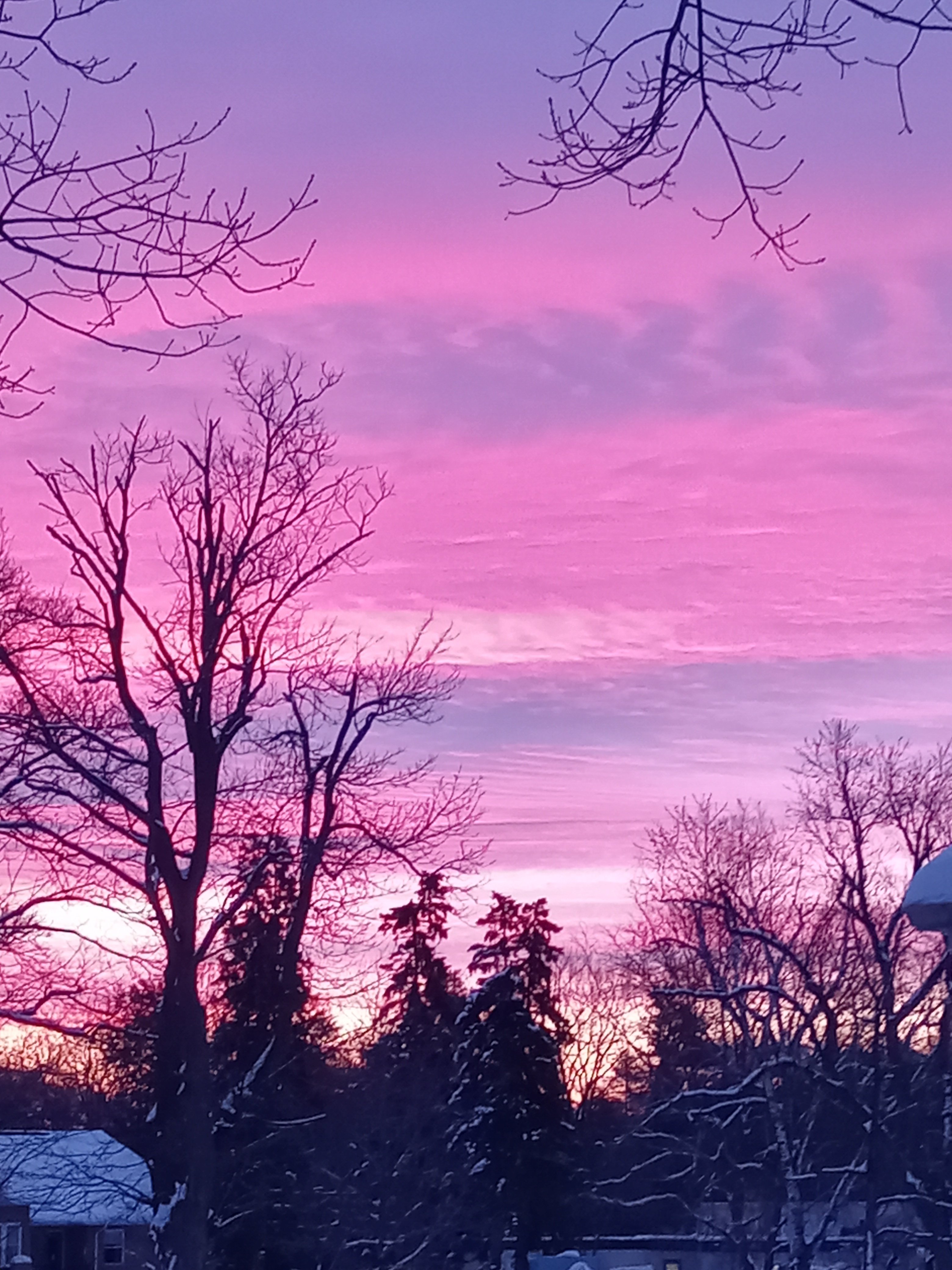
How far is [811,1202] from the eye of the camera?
1467 inches

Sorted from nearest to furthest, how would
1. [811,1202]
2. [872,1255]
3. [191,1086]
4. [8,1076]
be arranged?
[191,1086] < [872,1255] < [811,1202] < [8,1076]

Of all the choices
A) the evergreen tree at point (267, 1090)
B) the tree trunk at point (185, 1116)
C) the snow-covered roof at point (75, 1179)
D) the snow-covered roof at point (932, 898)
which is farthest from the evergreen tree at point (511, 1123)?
the snow-covered roof at point (932, 898)

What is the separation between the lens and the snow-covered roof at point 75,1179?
2255 centimetres

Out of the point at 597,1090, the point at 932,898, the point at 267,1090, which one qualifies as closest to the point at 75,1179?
the point at 267,1090

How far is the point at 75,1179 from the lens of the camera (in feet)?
75.5

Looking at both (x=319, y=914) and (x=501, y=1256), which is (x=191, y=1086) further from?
(x=501, y=1256)

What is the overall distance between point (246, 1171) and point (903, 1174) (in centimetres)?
1110

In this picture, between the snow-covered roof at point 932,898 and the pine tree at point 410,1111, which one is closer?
the snow-covered roof at point 932,898

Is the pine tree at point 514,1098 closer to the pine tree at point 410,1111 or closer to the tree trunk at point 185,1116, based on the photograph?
the pine tree at point 410,1111

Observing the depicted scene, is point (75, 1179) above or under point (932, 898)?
under

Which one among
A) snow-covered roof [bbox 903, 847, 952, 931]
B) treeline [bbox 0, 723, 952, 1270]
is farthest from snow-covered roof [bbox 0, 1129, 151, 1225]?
snow-covered roof [bbox 903, 847, 952, 931]

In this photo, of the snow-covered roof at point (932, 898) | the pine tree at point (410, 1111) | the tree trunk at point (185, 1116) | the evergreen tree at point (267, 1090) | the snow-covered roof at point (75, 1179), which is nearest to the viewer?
the snow-covered roof at point (932, 898)

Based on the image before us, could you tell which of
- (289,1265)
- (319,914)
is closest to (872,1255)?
(319,914)

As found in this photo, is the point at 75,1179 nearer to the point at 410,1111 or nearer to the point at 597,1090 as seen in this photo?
the point at 410,1111
